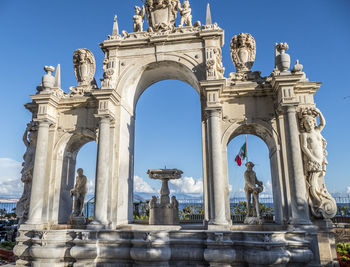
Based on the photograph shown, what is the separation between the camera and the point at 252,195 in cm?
1265

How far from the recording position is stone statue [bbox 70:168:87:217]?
13.6 m

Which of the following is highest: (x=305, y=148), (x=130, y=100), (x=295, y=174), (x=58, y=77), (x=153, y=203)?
A: (x=58, y=77)

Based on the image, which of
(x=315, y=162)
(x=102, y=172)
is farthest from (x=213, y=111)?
(x=102, y=172)

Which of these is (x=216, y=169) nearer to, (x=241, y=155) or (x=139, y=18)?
(x=241, y=155)

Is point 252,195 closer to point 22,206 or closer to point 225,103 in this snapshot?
point 225,103

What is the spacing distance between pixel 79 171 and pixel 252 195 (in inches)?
354

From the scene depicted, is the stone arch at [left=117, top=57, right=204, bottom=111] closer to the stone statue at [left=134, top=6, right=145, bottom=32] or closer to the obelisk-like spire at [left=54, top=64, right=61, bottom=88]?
the stone statue at [left=134, top=6, right=145, bottom=32]

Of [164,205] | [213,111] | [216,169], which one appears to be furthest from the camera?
[164,205]

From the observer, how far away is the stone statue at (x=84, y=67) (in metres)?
15.1

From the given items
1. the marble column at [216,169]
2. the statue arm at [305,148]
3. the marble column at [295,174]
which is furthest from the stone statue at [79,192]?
the statue arm at [305,148]

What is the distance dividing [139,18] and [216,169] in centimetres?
1009

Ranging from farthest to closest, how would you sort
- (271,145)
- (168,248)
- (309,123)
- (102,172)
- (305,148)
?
(271,145), (102,172), (309,123), (305,148), (168,248)

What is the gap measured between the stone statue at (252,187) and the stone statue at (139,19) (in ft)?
32.3

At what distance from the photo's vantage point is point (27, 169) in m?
13.7
